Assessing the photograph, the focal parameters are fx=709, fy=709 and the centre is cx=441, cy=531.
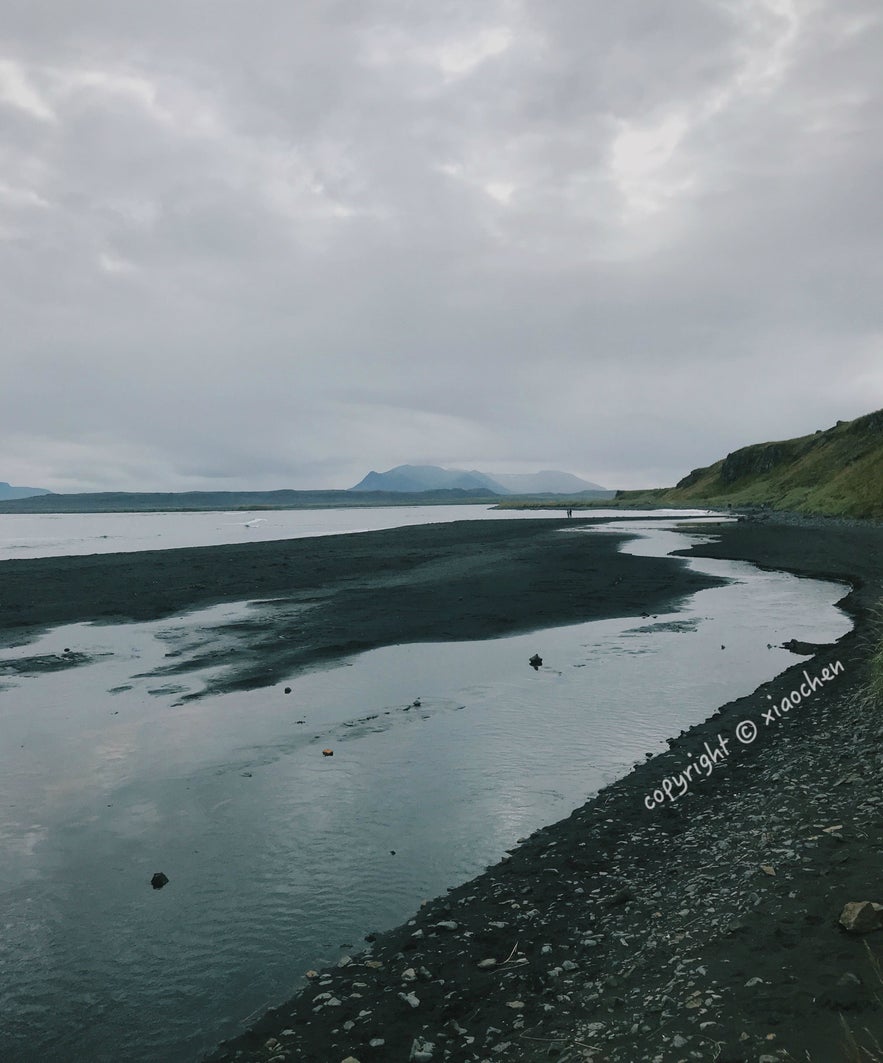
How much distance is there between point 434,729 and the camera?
17.5m

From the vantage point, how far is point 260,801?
1334 cm

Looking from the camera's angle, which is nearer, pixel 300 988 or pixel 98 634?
pixel 300 988

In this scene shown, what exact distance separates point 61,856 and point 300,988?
18.4 ft

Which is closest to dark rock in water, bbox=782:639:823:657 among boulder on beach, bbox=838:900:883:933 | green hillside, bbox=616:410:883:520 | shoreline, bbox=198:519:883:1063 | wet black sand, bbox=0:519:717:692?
wet black sand, bbox=0:519:717:692

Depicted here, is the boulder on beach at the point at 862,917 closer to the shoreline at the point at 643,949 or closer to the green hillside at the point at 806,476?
the shoreline at the point at 643,949

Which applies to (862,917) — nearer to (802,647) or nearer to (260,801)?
(260,801)

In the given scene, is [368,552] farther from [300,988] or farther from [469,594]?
[300,988]

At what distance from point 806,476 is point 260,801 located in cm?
12280

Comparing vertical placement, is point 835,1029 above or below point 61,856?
above

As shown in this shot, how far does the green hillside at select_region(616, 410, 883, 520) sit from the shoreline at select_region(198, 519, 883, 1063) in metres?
74.3

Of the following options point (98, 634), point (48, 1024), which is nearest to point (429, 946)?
point (48, 1024)

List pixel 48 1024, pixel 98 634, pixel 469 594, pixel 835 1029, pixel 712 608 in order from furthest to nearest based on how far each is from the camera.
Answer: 1. pixel 469 594
2. pixel 712 608
3. pixel 98 634
4. pixel 48 1024
5. pixel 835 1029

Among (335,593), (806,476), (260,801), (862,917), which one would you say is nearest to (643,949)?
(862,917)

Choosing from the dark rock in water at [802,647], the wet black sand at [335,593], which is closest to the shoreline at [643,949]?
the dark rock in water at [802,647]
